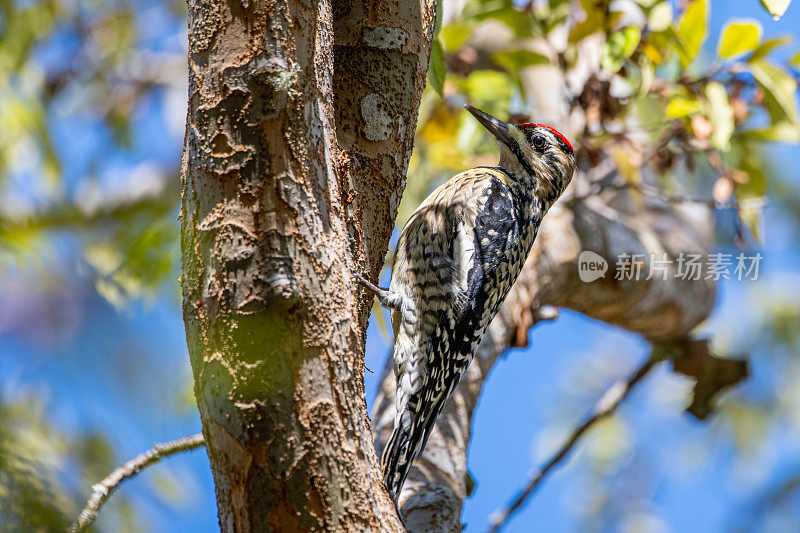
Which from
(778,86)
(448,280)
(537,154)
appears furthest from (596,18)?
(448,280)

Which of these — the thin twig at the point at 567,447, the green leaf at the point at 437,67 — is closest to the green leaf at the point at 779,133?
the thin twig at the point at 567,447

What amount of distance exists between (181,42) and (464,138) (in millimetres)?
3356

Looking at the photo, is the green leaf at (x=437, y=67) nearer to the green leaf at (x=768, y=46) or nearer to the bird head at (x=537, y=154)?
the bird head at (x=537, y=154)

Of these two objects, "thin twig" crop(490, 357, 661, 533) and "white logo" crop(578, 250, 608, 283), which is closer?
"thin twig" crop(490, 357, 661, 533)

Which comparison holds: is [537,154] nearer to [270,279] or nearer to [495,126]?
[495,126]

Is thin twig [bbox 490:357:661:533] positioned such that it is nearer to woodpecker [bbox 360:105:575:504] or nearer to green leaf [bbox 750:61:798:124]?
woodpecker [bbox 360:105:575:504]

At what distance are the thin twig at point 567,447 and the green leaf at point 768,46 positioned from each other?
1.59 metres

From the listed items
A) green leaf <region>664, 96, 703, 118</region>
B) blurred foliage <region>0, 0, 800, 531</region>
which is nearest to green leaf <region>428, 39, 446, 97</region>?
blurred foliage <region>0, 0, 800, 531</region>

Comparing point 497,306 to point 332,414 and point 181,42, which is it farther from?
point 181,42

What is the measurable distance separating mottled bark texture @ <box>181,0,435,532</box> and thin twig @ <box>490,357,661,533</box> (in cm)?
166

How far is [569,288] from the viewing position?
11.7ft

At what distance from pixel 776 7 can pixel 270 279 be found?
1622mm

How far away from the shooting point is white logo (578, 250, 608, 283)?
355 centimetres

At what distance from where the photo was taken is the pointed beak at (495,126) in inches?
134
